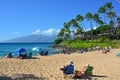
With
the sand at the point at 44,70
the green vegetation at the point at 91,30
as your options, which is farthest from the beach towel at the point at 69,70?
the green vegetation at the point at 91,30

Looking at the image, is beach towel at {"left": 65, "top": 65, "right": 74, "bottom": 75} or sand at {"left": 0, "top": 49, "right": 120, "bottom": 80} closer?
sand at {"left": 0, "top": 49, "right": 120, "bottom": 80}

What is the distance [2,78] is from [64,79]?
11.4ft

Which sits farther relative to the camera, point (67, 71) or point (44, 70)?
point (44, 70)

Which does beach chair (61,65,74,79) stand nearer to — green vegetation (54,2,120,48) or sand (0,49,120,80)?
sand (0,49,120,80)

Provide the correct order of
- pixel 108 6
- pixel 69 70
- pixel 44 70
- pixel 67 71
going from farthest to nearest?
1. pixel 108 6
2. pixel 44 70
3. pixel 69 70
4. pixel 67 71

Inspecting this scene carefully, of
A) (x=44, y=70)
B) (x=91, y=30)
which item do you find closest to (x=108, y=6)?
(x=91, y=30)

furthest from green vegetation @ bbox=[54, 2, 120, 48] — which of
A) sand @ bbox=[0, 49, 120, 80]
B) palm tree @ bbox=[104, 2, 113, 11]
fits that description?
sand @ bbox=[0, 49, 120, 80]

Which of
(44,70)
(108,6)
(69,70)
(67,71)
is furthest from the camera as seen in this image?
(108,6)

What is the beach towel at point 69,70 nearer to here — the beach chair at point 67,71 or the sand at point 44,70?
the beach chair at point 67,71

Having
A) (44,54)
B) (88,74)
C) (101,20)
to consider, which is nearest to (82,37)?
(101,20)

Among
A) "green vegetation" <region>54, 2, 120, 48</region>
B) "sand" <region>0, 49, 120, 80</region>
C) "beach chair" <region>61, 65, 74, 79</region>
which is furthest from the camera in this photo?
"green vegetation" <region>54, 2, 120, 48</region>

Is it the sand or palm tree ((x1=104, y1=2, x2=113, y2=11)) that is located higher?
palm tree ((x1=104, y1=2, x2=113, y2=11))

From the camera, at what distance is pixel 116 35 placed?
93625mm

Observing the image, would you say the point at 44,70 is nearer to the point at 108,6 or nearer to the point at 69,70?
the point at 69,70
